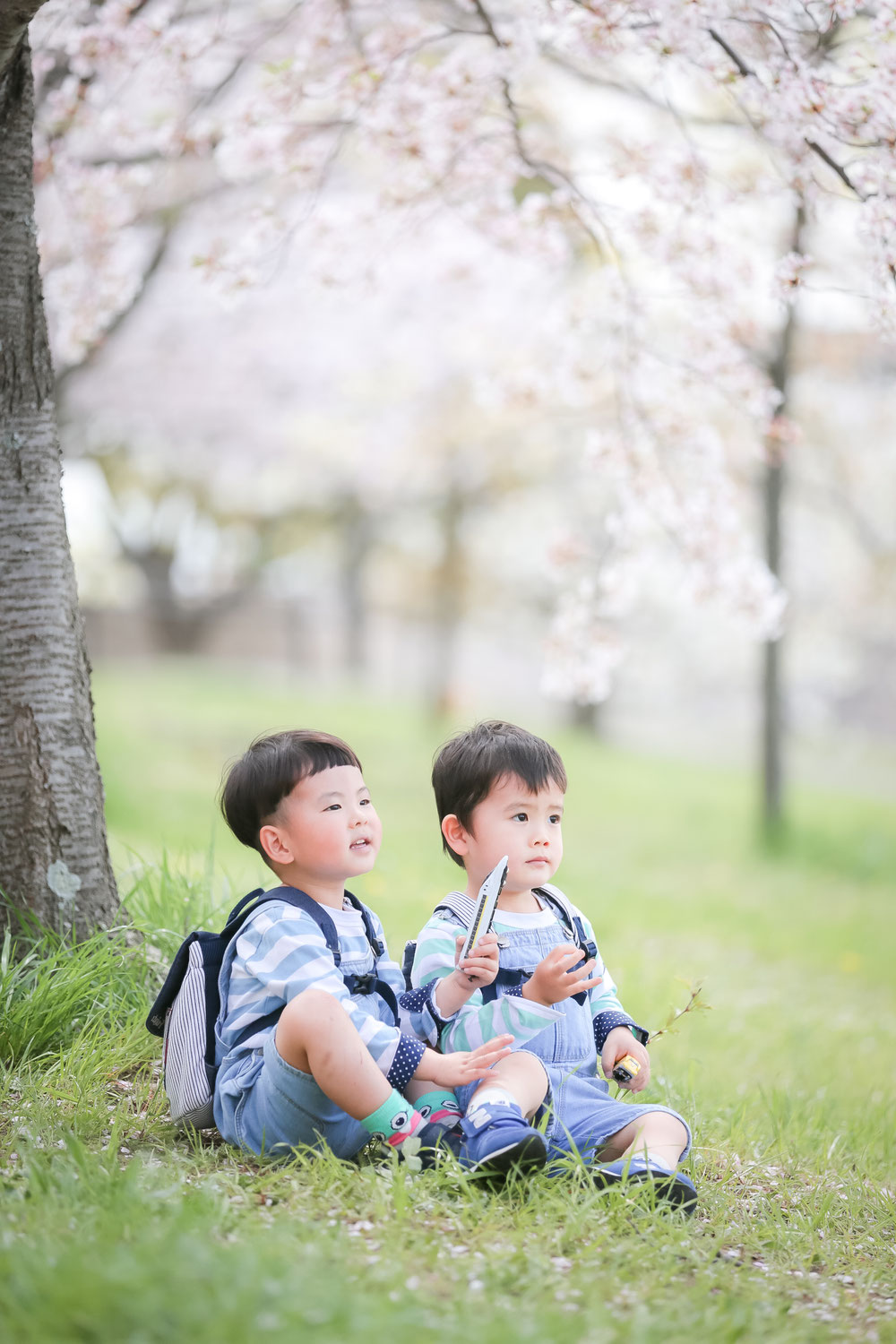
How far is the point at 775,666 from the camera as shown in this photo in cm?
918

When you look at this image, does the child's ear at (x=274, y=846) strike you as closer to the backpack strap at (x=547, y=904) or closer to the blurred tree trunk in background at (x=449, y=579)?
the backpack strap at (x=547, y=904)

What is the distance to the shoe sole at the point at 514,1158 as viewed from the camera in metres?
2.10

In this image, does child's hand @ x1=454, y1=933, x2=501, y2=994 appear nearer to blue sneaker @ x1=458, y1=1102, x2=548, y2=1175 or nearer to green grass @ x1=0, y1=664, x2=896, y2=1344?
blue sneaker @ x1=458, y1=1102, x2=548, y2=1175

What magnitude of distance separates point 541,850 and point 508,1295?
90 centimetres

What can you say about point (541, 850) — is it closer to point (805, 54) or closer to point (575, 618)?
point (805, 54)

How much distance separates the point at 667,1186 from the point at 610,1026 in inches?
15.2

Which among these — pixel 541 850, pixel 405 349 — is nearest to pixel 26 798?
pixel 541 850

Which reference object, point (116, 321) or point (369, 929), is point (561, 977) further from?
point (116, 321)

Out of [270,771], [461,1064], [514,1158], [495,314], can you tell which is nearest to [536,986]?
[461,1064]

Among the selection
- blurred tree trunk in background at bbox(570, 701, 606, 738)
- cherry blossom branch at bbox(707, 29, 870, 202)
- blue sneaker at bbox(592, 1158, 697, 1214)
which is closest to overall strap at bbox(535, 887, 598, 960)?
blue sneaker at bbox(592, 1158, 697, 1214)

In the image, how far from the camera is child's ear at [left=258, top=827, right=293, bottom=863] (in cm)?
239

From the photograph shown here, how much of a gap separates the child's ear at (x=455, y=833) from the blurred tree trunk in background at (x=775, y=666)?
662 cm

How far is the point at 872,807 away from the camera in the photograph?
1141 cm

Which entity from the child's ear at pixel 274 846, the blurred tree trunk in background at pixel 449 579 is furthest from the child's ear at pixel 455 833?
the blurred tree trunk in background at pixel 449 579
